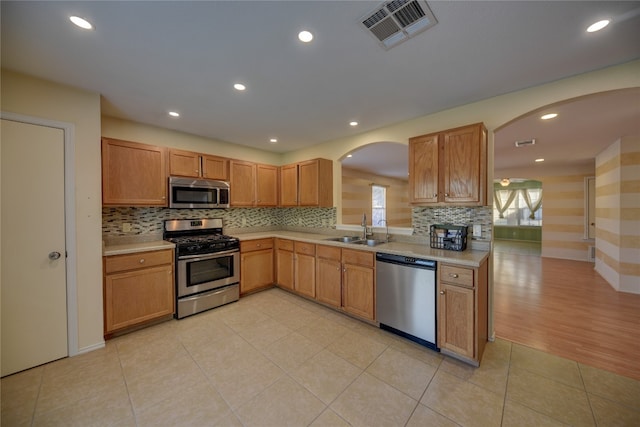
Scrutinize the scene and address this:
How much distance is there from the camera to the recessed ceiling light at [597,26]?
4.94ft

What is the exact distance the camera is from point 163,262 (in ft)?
9.47

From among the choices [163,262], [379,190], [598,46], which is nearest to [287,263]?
[163,262]

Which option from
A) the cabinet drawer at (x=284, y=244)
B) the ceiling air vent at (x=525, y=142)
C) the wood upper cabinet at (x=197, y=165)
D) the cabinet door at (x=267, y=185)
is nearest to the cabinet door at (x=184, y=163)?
the wood upper cabinet at (x=197, y=165)

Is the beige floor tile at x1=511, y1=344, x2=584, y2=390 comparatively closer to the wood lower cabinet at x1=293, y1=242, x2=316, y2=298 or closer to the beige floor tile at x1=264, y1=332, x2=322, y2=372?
the beige floor tile at x1=264, y1=332, x2=322, y2=372

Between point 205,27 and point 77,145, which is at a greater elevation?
point 205,27

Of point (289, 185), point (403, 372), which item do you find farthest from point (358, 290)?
point (289, 185)

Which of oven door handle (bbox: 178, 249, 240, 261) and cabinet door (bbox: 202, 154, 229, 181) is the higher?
cabinet door (bbox: 202, 154, 229, 181)

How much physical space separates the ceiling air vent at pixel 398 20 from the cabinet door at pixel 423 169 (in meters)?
1.28

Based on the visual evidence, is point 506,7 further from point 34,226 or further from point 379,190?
point 379,190

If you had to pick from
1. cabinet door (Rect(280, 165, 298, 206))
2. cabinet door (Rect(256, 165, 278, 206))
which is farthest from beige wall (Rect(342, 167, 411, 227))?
cabinet door (Rect(256, 165, 278, 206))

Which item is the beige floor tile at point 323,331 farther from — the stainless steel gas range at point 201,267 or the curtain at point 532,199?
the curtain at point 532,199

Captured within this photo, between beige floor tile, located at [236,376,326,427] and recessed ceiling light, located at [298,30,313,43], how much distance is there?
255cm

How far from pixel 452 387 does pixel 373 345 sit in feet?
2.46

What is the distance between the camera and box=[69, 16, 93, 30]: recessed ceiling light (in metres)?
1.48
